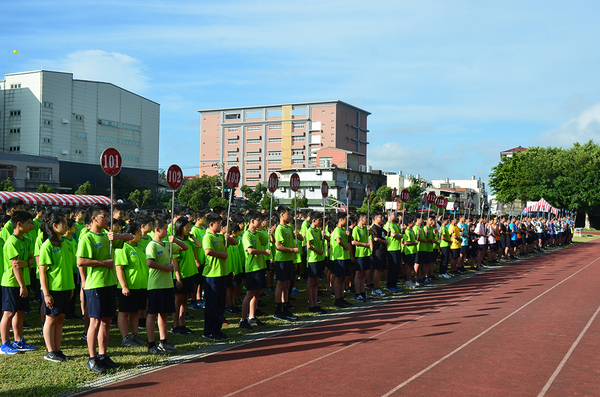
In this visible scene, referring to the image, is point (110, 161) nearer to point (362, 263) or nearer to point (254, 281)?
point (254, 281)

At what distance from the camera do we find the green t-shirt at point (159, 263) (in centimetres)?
763

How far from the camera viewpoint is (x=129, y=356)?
7.53 m

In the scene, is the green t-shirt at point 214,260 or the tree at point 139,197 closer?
the green t-shirt at point 214,260

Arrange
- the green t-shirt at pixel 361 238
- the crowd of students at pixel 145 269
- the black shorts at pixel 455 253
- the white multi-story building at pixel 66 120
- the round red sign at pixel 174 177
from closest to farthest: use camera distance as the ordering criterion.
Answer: the crowd of students at pixel 145 269 → the round red sign at pixel 174 177 → the green t-shirt at pixel 361 238 → the black shorts at pixel 455 253 → the white multi-story building at pixel 66 120

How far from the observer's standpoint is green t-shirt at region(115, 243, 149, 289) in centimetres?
760

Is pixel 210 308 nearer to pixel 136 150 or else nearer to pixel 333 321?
pixel 333 321

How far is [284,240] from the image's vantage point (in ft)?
34.3

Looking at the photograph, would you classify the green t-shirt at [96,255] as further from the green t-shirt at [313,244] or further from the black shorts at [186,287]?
the green t-shirt at [313,244]

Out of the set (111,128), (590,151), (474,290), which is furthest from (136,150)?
(474,290)

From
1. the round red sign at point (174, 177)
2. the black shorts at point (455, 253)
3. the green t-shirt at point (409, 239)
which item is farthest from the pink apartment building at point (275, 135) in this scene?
the round red sign at point (174, 177)

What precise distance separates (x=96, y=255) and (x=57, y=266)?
702mm

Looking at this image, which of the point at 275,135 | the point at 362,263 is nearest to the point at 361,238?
the point at 362,263

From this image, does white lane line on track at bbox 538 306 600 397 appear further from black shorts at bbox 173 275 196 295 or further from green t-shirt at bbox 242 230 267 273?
black shorts at bbox 173 275 196 295

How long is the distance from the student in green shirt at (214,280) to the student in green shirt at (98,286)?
1932 mm
